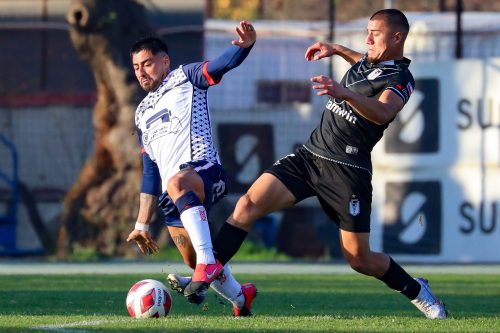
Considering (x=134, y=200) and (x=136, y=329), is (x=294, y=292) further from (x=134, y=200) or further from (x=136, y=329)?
(x=134, y=200)

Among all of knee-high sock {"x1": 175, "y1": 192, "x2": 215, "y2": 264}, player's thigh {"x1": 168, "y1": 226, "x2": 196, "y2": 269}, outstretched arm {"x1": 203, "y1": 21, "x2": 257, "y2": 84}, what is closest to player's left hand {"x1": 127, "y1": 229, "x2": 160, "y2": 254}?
player's thigh {"x1": 168, "y1": 226, "x2": 196, "y2": 269}

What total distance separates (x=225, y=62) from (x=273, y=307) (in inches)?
87.0

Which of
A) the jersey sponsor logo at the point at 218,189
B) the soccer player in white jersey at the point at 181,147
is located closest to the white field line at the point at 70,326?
the soccer player in white jersey at the point at 181,147

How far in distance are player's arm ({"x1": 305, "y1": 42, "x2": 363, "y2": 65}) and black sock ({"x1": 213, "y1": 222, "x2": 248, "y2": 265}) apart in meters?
1.31

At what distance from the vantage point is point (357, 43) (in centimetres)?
1811

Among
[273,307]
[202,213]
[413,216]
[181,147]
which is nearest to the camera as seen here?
[202,213]

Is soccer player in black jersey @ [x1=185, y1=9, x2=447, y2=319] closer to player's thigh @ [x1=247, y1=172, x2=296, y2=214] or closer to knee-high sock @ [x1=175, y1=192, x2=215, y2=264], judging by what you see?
player's thigh @ [x1=247, y1=172, x2=296, y2=214]

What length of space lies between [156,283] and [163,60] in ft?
5.32

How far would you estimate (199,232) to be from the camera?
8.20m

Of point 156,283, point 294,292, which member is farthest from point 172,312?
point 294,292

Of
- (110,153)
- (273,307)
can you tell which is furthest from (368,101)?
(110,153)

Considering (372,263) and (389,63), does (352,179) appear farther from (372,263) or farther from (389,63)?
(389,63)

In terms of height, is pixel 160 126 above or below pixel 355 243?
above

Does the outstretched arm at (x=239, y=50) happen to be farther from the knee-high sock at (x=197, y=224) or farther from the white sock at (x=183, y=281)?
the white sock at (x=183, y=281)
